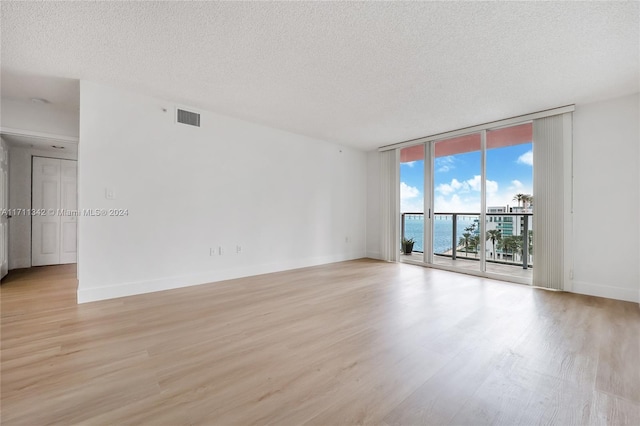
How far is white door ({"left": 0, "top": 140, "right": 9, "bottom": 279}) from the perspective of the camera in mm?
4039

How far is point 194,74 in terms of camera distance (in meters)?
2.92

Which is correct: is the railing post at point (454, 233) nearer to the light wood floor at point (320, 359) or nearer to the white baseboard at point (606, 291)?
the white baseboard at point (606, 291)

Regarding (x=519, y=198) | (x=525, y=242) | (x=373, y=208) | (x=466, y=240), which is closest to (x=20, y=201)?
(x=373, y=208)

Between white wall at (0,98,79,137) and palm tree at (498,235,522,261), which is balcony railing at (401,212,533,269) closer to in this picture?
palm tree at (498,235,522,261)

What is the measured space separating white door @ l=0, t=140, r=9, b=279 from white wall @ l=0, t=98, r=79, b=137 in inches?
30.2

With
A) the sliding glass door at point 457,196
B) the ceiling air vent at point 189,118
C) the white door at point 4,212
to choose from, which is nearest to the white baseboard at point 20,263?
the white door at point 4,212

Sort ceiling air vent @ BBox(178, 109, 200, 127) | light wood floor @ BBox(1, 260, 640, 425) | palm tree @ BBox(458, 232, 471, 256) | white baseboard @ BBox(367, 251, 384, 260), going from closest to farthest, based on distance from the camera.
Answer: light wood floor @ BBox(1, 260, 640, 425) < ceiling air vent @ BBox(178, 109, 200, 127) < palm tree @ BBox(458, 232, 471, 256) < white baseboard @ BBox(367, 251, 384, 260)

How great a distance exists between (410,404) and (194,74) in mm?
3445

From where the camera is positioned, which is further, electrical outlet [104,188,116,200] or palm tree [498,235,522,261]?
palm tree [498,235,522,261]

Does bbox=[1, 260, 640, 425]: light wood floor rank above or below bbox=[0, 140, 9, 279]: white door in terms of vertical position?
below

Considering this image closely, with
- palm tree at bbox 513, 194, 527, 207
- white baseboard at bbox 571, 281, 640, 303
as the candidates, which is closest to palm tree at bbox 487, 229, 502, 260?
palm tree at bbox 513, 194, 527, 207

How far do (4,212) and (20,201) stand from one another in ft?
2.51

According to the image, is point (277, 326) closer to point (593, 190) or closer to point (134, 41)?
point (134, 41)

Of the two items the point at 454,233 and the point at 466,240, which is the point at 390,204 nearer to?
the point at 454,233
